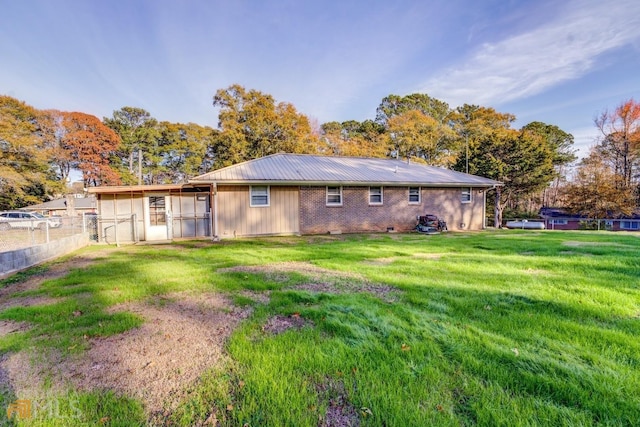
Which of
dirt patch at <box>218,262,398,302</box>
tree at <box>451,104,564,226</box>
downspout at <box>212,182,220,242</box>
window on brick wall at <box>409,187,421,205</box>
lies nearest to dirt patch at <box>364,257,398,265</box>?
dirt patch at <box>218,262,398,302</box>

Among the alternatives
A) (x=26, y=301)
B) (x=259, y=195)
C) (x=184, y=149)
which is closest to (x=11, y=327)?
(x=26, y=301)

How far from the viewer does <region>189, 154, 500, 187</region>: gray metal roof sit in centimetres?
1178

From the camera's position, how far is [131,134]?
33.2 m

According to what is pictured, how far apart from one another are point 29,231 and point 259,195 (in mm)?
7119

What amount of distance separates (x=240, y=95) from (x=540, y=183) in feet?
92.7

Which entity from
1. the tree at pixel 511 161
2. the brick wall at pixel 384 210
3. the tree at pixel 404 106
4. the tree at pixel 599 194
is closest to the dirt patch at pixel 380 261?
the brick wall at pixel 384 210

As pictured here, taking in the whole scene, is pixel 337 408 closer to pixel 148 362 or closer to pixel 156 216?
pixel 148 362

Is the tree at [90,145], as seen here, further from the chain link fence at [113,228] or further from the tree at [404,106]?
the tree at [404,106]

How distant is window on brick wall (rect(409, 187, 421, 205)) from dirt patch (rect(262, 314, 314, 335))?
1259 centimetres

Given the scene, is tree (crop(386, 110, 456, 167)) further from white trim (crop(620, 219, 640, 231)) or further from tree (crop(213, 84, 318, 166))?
white trim (crop(620, 219, 640, 231))

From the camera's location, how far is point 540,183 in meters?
25.2

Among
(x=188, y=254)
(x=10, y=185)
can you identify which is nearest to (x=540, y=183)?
(x=188, y=254)

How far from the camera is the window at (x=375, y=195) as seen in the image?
13.9 meters

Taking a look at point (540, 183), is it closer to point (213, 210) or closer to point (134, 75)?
point (213, 210)
